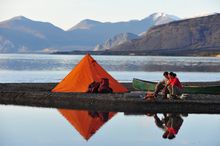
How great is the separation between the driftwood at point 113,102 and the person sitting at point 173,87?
0.55m

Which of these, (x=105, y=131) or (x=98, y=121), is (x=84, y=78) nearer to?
(x=98, y=121)

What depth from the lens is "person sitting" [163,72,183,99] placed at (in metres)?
27.1

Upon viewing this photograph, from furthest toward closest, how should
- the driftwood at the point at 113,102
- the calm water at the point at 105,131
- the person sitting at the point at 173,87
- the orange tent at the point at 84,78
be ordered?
the orange tent at the point at 84,78 → the person sitting at the point at 173,87 → the driftwood at the point at 113,102 → the calm water at the point at 105,131

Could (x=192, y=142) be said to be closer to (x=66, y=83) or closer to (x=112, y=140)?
(x=112, y=140)

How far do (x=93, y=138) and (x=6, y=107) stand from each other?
1081 cm

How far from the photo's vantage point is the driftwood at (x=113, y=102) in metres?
26.6

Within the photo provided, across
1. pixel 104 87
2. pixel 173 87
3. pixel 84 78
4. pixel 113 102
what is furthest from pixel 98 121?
pixel 84 78

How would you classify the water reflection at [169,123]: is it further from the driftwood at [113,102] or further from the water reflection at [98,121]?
the driftwood at [113,102]

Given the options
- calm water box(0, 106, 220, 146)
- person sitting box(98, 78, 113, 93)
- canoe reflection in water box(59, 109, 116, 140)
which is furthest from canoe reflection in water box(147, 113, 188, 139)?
person sitting box(98, 78, 113, 93)

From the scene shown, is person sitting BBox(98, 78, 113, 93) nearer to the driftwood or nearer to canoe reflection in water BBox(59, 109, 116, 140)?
the driftwood

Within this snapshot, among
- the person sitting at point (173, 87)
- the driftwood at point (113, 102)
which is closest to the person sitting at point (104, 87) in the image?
the driftwood at point (113, 102)

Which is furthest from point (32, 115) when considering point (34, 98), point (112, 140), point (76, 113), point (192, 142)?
point (192, 142)

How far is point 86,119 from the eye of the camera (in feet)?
75.5

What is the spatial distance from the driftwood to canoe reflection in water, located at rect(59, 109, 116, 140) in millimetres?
1614
